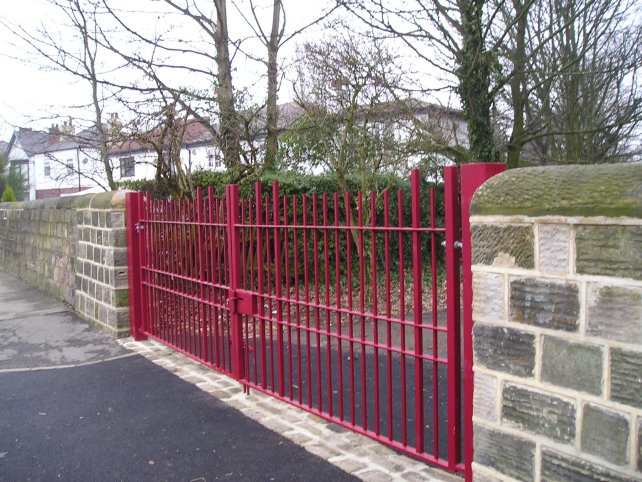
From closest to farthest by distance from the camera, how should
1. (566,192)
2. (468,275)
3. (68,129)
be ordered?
(566,192), (468,275), (68,129)

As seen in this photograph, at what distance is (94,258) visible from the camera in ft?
26.4

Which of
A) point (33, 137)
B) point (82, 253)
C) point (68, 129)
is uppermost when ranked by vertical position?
point (33, 137)

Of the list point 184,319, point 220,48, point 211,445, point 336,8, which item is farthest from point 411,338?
point 220,48

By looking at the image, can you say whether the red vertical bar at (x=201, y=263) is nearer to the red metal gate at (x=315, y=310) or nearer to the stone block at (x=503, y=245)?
the red metal gate at (x=315, y=310)

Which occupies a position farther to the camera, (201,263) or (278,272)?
(201,263)

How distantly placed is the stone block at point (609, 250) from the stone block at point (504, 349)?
0.41 m

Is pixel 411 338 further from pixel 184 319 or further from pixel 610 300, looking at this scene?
pixel 610 300

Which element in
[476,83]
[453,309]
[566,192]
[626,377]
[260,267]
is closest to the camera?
[626,377]

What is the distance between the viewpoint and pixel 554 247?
95.1 inches

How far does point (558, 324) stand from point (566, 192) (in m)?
0.51

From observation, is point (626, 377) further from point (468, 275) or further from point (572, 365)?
point (468, 275)

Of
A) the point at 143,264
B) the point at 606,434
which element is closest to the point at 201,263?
the point at 143,264

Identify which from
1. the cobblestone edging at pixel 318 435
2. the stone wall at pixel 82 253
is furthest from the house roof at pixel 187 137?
the cobblestone edging at pixel 318 435

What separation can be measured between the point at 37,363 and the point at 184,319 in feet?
5.50
